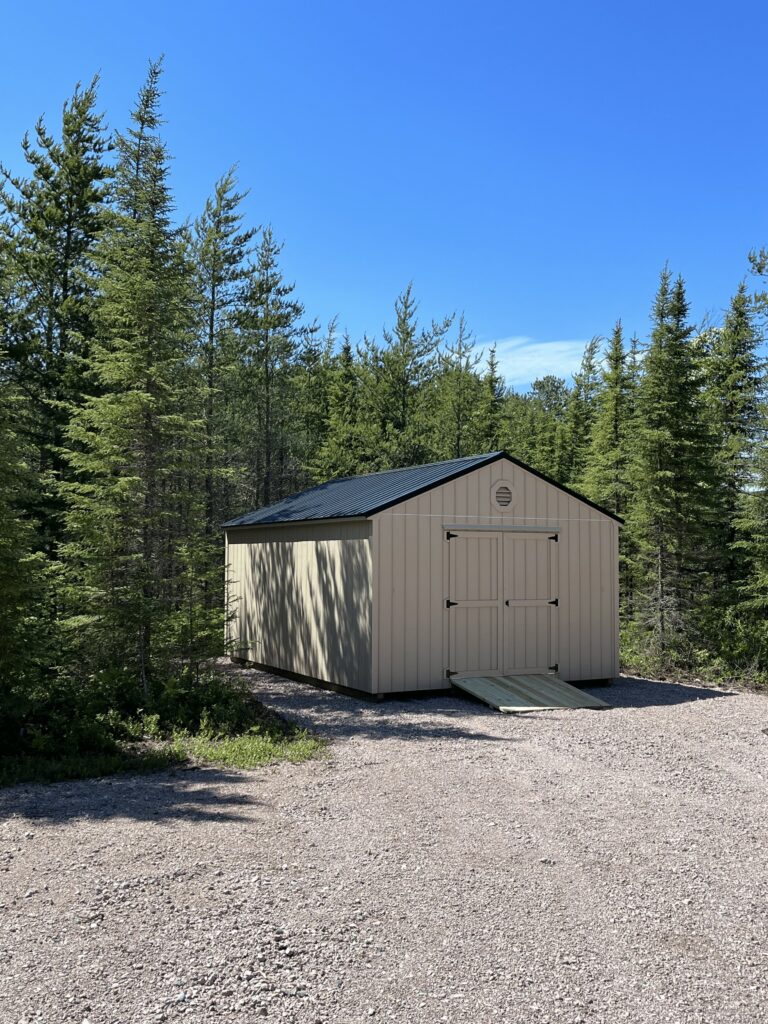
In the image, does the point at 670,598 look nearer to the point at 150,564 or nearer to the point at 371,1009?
the point at 150,564

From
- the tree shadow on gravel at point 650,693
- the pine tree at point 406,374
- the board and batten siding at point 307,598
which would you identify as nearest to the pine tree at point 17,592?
the board and batten siding at point 307,598

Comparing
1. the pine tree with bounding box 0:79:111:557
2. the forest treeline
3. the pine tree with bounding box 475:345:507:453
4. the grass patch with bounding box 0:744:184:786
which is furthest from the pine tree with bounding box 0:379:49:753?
the pine tree with bounding box 475:345:507:453

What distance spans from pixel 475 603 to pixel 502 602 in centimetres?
47

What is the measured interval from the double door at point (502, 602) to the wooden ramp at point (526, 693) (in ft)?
0.76

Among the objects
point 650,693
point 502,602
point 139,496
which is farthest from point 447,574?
point 139,496

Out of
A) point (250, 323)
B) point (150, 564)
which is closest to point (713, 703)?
point (150, 564)

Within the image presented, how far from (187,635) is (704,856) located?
672cm

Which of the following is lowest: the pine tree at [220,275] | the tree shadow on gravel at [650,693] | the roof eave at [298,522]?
the tree shadow on gravel at [650,693]

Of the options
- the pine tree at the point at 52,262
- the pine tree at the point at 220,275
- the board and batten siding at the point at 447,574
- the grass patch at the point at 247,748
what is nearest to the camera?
the grass patch at the point at 247,748

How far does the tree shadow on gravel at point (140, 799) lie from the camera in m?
5.35

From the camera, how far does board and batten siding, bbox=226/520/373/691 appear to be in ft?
33.9

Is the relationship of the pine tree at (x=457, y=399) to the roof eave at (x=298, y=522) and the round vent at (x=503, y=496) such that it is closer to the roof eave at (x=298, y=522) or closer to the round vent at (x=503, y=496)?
the roof eave at (x=298, y=522)

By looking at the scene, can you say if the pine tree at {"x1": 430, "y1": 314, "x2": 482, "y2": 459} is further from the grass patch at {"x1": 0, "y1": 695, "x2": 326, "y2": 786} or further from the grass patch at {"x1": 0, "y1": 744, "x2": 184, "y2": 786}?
the grass patch at {"x1": 0, "y1": 744, "x2": 184, "y2": 786}

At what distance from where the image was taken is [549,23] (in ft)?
33.9
